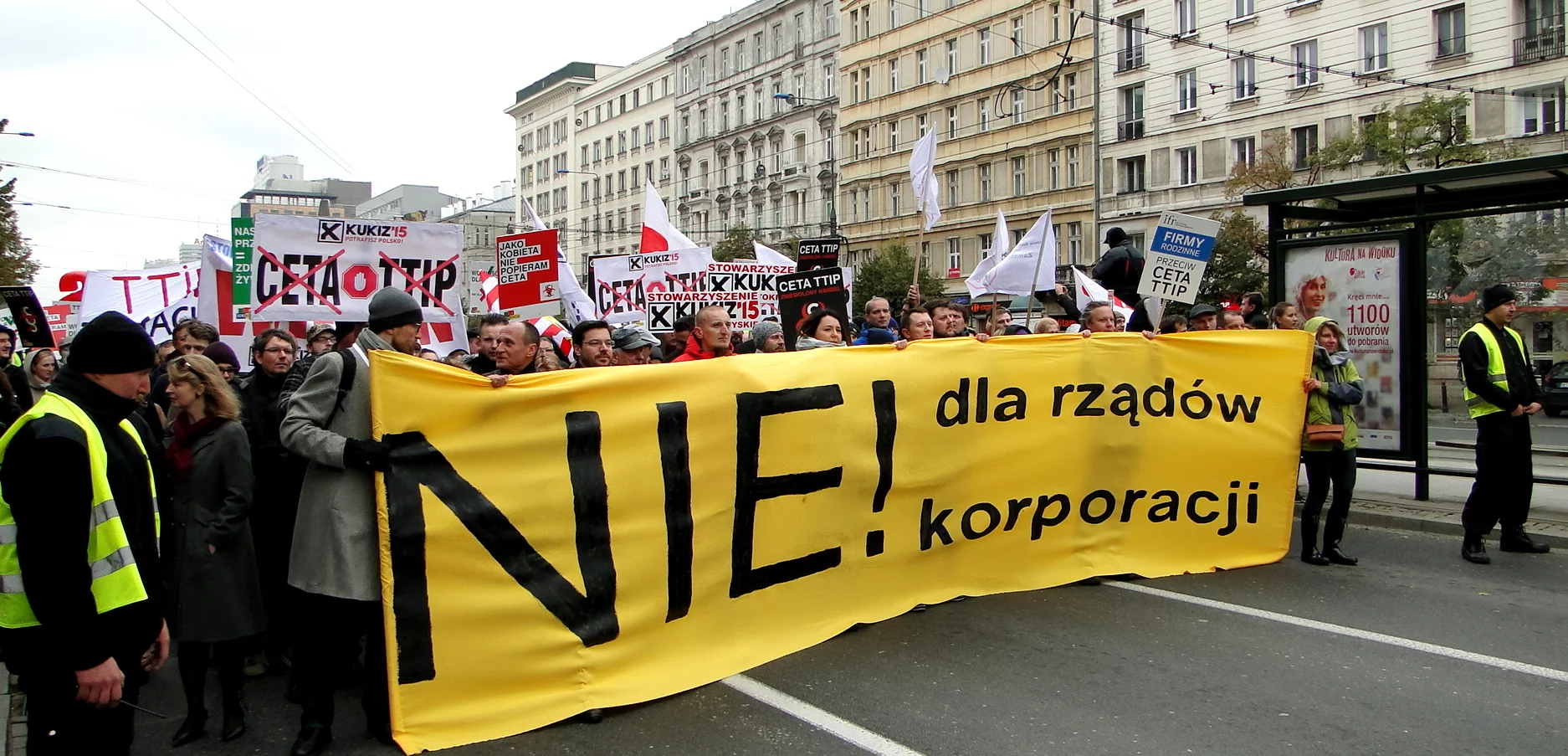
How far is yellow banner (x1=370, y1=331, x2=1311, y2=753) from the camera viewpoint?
4.68 m

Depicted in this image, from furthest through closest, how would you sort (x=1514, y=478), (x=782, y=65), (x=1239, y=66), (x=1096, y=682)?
(x=782, y=65) < (x=1239, y=66) < (x=1514, y=478) < (x=1096, y=682)

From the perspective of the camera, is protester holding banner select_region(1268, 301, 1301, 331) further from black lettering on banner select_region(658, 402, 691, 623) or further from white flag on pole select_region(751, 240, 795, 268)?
white flag on pole select_region(751, 240, 795, 268)

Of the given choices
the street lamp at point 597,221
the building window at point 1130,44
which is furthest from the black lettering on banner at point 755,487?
the street lamp at point 597,221

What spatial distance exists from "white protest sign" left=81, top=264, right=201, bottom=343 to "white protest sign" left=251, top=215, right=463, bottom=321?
425cm

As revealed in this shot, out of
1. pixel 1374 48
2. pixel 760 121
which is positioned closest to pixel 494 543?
pixel 1374 48

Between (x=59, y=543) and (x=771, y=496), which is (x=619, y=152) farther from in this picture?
(x=59, y=543)

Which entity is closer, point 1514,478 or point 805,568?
point 805,568

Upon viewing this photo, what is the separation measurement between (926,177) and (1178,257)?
4.22 meters

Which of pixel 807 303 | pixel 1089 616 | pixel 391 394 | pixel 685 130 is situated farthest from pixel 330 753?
pixel 685 130

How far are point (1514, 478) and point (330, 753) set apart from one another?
7.53 m

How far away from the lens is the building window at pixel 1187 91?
137 ft

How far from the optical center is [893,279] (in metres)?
49.2

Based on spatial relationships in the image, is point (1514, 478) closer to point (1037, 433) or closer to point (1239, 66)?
point (1037, 433)

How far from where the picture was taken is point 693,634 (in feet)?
17.6
